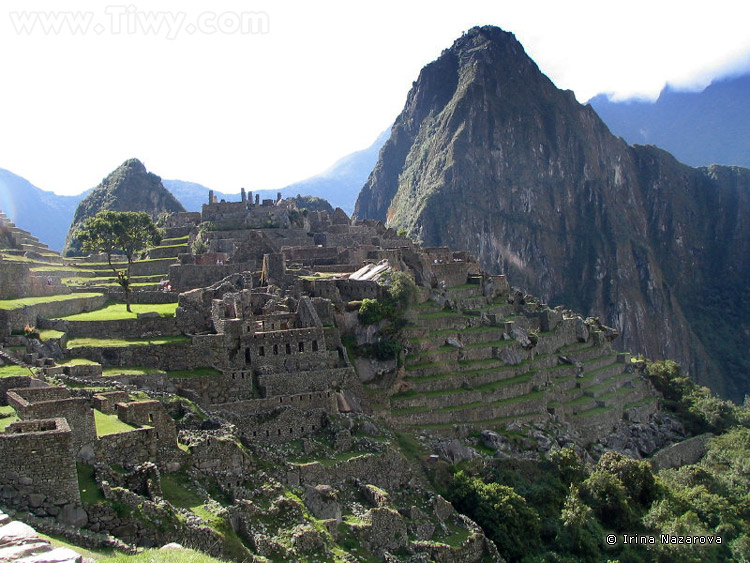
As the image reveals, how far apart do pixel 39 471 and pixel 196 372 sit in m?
16.4

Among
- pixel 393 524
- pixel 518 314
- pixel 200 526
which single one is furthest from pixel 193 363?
pixel 518 314

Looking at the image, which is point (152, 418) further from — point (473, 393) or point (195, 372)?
point (473, 393)

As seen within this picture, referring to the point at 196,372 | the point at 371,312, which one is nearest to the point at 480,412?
the point at 371,312

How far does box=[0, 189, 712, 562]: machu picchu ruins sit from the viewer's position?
54.5 ft

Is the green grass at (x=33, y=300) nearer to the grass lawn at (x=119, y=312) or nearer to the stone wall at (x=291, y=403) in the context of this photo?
the grass lawn at (x=119, y=312)

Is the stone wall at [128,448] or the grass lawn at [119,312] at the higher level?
the grass lawn at [119,312]

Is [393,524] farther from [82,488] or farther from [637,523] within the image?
[637,523]

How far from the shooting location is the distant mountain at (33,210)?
11419 cm

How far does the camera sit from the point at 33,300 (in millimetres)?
32844

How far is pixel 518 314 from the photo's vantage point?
2306 inches

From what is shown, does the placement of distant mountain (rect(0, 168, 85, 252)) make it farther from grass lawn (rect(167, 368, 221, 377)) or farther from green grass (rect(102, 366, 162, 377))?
grass lawn (rect(167, 368, 221, 377))

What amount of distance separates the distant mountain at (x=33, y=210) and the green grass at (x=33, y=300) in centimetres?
7971

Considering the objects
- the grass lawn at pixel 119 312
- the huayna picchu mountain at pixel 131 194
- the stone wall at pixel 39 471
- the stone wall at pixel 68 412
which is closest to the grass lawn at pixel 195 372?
the grass lawn at pixel 119 312

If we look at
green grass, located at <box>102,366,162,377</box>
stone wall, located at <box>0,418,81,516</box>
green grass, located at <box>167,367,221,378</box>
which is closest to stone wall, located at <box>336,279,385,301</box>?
green grass, located at <box>167,367,221,378</box>
